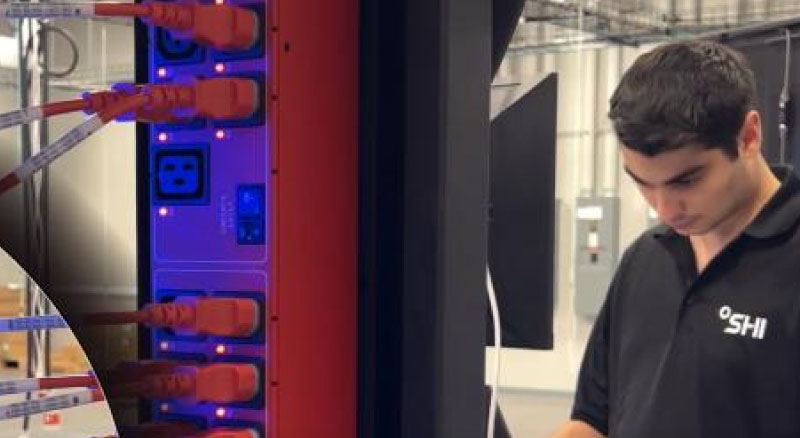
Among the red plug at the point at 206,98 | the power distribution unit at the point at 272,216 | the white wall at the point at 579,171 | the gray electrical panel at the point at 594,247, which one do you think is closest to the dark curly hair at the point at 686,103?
the power distribution unit at the point at 272,216

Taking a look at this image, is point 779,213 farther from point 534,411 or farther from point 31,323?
point 534,411

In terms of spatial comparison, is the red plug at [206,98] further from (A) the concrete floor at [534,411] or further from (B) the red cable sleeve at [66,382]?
(A) the concrete floor at [534,411]

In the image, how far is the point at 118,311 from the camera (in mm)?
959

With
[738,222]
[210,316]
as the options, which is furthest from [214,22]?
[738,222]

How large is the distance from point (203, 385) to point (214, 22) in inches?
13.7

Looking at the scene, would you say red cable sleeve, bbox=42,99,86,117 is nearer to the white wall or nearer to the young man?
the young man

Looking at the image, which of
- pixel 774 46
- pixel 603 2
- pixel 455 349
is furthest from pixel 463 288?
pixel 603 2

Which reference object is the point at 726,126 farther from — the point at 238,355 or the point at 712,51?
the point at 238,355

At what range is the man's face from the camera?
3.90ft

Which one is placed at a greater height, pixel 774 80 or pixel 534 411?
pixel 774 80

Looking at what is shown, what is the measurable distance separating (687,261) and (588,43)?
18.5 feet

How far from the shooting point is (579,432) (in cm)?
150

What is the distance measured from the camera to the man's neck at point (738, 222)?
1288mm

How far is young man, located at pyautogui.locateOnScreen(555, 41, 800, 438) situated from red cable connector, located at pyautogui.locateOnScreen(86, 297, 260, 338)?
53 centimetres
